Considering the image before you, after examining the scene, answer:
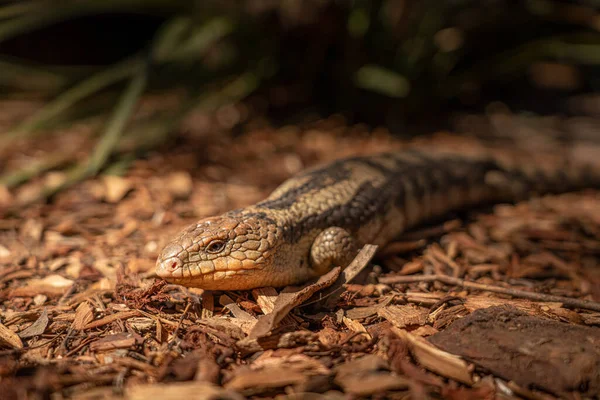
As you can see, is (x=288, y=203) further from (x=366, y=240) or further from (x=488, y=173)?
(x=488, y=173)

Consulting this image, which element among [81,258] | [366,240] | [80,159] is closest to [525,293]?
[366,240]

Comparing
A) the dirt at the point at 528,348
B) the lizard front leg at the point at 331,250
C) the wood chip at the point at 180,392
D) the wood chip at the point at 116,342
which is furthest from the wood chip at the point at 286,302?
the dirt at the point at 528,348

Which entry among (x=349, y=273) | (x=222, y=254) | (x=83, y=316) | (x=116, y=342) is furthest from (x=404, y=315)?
(x=83, y=316)

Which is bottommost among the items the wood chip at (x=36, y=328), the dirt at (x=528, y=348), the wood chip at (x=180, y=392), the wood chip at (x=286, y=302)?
the dirt at (x=528, y=348)

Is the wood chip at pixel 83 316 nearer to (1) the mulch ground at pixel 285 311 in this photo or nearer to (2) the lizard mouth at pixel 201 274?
(1) the mulch ground at pixel 285 311

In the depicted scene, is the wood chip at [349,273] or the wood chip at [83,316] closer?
the wood chip at [83,316]

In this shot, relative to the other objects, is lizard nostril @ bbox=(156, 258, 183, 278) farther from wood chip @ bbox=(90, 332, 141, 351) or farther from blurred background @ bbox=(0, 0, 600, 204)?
blurred background @ bbox=(0, 0, 600, 204)

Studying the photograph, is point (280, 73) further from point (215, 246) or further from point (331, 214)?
point (215, 246)

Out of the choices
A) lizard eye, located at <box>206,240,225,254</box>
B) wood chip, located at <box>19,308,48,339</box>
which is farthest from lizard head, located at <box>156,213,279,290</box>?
wood chip, located at <box>19,308,48,339</box>
